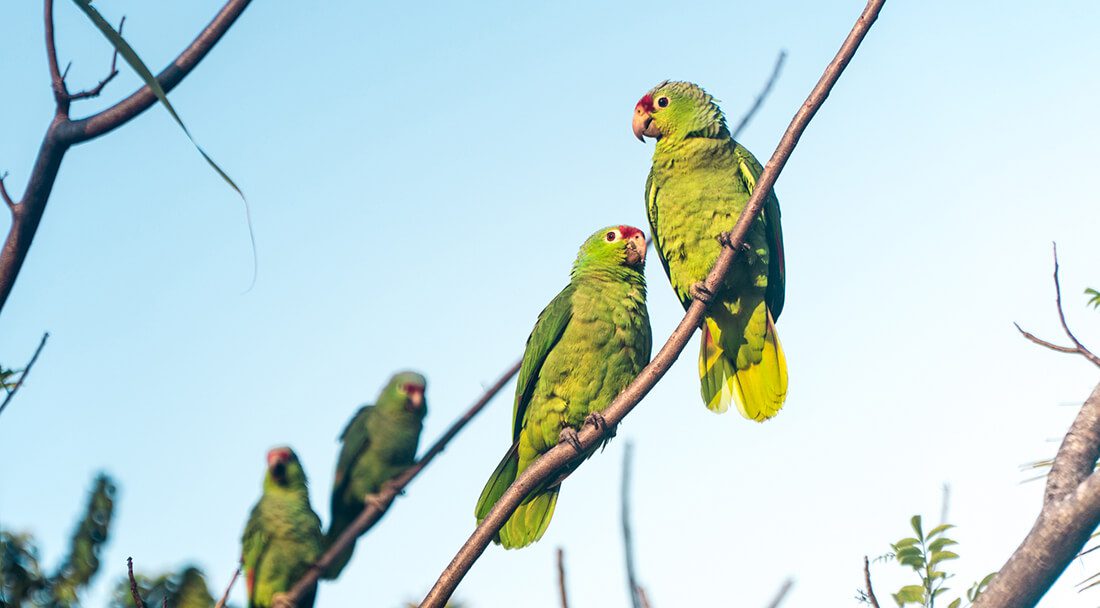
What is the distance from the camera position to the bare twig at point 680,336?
266cm

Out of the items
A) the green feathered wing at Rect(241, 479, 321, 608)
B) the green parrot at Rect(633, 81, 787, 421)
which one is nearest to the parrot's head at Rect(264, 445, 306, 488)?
the green feathered wing at Rect(241, 479, 321, 608)

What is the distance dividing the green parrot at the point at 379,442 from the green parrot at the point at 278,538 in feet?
0.72

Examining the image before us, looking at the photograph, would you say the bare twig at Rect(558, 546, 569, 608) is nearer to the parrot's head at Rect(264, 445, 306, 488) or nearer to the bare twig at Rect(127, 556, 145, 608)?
the bare twig at Rect(127, 556, 145, 608)

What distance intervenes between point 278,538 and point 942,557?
2.70 metres

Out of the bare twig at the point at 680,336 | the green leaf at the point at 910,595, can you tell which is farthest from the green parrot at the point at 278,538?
the green leaf at the point at 910,595

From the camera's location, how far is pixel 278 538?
4.07 metres

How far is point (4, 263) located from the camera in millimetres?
2168

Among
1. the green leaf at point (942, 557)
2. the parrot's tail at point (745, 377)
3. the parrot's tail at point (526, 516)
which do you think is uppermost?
the parrot's tail at point (745, 377)

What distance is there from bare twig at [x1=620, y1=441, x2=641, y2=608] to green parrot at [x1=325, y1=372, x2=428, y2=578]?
1.45 m

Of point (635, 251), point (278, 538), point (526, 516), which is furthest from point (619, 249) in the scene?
point (278, 538)

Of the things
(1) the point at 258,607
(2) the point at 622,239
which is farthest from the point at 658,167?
(1) the point at 258,607

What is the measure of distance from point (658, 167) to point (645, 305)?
2.51 ft

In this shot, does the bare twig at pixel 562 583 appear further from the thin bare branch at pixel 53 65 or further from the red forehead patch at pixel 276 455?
the red forehead patch at pixel 276 455

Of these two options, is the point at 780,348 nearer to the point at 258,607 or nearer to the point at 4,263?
the point at 258,607
